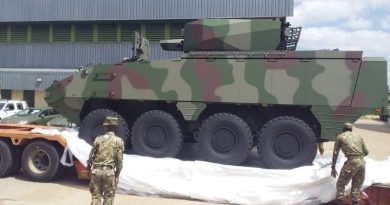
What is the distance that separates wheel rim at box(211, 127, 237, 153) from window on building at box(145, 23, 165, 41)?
15.4 meters

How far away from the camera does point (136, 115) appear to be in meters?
10.1

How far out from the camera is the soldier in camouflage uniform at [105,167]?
20.3ft

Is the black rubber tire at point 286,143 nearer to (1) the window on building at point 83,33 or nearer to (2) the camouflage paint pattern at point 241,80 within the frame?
(2) the camouflage paint pattern at point 241,80

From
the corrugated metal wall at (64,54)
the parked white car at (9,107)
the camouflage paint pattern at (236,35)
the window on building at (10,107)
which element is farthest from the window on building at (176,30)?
the camouflage paint pattern at (236,35)

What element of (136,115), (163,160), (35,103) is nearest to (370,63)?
(163,160)

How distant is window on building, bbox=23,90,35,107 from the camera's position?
26.9m

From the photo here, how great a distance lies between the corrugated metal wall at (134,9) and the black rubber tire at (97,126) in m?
14.1

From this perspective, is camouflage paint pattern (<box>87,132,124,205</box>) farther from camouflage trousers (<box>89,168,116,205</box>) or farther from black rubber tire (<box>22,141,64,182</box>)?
black rubber tire (<box>22,141,64,182</box>)

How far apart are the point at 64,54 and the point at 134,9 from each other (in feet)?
15.3

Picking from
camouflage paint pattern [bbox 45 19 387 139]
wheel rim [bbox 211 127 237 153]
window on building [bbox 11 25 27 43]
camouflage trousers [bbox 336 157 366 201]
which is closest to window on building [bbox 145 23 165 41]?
window on building [bbox 11 25 27 43]

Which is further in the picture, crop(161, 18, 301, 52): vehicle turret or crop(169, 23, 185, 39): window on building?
crop(169, 23, 185, 39): window on building

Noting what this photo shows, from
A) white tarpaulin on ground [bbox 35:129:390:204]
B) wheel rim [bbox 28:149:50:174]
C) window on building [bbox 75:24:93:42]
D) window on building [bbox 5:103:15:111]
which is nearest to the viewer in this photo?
white tarpaulin on ground [bbox 35:129:390:204]

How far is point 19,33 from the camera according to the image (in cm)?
2639

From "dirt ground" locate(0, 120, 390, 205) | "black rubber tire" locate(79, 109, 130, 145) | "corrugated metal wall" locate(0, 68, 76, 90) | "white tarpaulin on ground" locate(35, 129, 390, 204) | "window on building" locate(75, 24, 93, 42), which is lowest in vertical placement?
"dirt ground" locate(0, 120, 390, 205)
